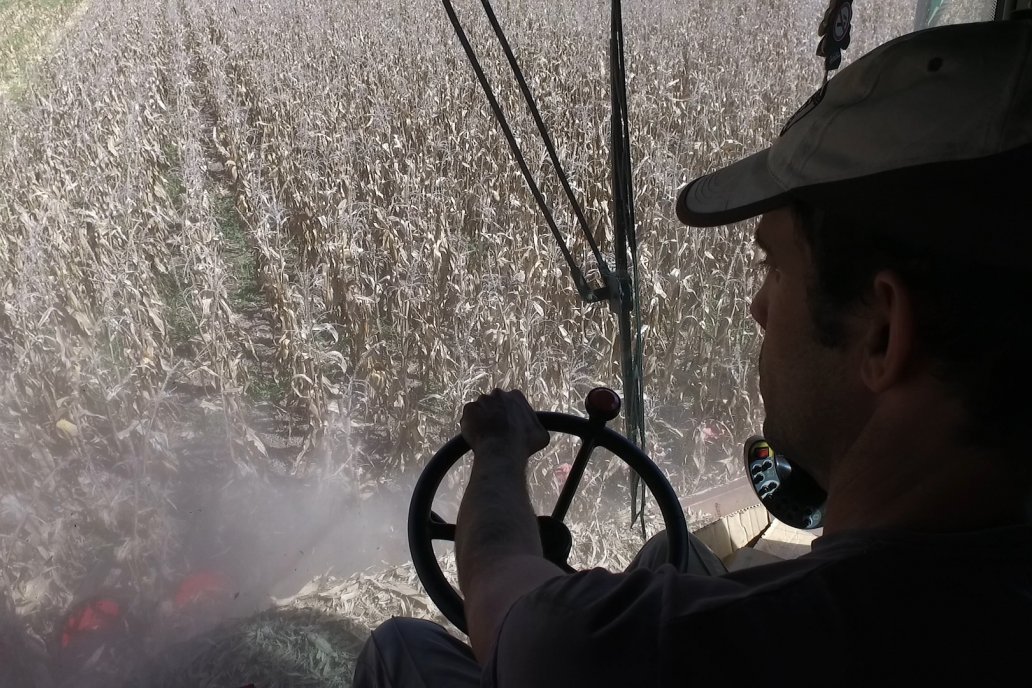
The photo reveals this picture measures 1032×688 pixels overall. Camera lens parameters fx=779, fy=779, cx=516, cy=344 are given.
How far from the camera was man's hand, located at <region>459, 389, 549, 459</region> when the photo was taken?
1.26 m

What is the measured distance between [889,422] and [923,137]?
0.29m

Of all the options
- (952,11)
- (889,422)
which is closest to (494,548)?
(889,422)

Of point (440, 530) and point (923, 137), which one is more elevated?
point (923, 137)

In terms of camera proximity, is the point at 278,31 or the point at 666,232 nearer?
the point at 278,31

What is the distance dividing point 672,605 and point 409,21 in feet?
8.95

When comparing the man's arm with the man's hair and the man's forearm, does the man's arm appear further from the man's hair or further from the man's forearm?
the man's hair

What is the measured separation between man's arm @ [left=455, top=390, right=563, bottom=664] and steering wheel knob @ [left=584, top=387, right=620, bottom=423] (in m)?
0.10

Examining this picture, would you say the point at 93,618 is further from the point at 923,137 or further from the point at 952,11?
the point at 952,11

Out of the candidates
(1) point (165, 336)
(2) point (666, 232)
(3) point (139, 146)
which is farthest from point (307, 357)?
(2) point (666, 232)

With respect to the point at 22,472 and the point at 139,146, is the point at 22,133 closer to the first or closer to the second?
the point at 139,146

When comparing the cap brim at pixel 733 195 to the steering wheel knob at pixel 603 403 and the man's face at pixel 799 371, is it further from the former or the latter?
the steering wheel knob at pixel 603 403

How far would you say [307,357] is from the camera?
2.95 m

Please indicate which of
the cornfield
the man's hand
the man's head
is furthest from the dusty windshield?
the man's hand

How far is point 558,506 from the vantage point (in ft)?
4.69
